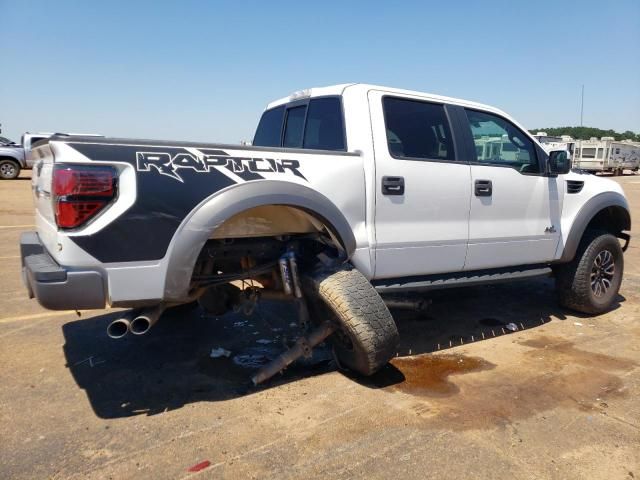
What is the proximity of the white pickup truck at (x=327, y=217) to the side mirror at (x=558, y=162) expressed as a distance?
0.01m

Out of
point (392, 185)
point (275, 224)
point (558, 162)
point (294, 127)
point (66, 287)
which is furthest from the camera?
point (558, 162)

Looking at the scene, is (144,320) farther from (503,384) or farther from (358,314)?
(503,384)

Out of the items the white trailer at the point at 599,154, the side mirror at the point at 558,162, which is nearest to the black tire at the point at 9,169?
the side mirror at the point at 558,162

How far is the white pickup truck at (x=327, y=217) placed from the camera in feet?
9.16

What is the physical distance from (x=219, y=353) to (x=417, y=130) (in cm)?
242

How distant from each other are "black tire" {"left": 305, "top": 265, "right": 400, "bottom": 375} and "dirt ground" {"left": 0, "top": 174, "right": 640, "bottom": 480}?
0.29m

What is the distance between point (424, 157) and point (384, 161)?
0.47 meters

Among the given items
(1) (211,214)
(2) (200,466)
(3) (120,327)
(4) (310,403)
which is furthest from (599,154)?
(2) (200,466)

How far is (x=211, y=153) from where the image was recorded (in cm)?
304

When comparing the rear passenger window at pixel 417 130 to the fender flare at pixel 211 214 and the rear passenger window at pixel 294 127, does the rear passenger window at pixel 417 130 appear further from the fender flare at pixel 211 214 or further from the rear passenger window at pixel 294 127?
the fender flare at pixel 211 214

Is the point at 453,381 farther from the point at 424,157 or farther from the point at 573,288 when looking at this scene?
the point at 573,288

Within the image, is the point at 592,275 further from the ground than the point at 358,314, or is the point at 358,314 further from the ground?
the point at 358,314

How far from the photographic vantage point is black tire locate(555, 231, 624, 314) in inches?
204

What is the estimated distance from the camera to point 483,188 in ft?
14.1
